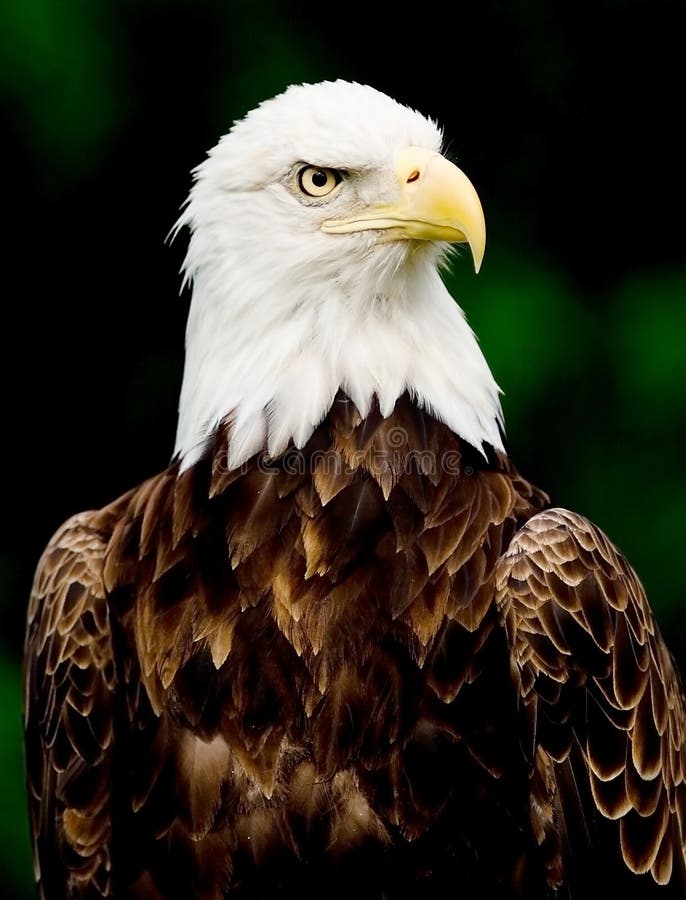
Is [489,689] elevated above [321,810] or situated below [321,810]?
above

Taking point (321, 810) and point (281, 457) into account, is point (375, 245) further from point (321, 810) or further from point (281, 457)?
point (321, 810)

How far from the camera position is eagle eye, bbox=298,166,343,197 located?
2.72m

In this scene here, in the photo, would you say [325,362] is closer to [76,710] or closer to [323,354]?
[323,354]

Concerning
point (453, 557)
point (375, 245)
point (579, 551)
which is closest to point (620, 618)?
point (579, 551)

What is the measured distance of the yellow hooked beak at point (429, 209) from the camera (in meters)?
2.60

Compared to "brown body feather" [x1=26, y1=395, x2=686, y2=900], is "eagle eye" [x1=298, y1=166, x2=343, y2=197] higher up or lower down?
higher up

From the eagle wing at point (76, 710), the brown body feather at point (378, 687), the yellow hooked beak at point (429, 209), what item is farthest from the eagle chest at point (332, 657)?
the yellow hooked beak at point (429, 209)

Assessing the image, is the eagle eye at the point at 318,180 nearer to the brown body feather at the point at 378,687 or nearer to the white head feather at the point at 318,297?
the white head feather at the point at 318,297

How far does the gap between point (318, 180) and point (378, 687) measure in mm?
1072

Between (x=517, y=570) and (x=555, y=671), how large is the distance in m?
0.22

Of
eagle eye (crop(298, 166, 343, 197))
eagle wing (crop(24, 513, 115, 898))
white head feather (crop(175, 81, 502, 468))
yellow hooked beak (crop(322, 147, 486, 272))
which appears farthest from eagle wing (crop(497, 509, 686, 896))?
eagle wing (crop(24, 513, 115, 898))

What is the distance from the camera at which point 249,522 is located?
2.73 m

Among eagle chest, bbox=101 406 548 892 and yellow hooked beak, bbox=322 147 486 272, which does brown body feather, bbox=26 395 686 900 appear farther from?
yellow hooked beak, bbox=322 147 486 272

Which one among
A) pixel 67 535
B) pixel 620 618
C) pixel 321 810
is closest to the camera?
pixel 321 810
